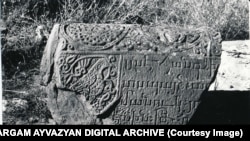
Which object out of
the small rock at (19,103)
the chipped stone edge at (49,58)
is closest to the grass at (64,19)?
the small rock at (19,103)

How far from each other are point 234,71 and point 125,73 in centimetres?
232

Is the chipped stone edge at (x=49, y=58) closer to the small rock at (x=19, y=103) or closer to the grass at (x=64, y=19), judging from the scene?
the grass at (x=64, y=19)

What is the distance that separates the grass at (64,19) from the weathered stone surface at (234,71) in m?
0.83

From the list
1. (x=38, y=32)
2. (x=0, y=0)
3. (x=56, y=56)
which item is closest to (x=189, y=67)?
(x=56, y=56)

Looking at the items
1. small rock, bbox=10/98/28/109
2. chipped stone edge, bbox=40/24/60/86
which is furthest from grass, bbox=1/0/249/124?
chipped stone edge, bbox=40/24/60/86

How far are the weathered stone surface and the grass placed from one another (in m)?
0.83

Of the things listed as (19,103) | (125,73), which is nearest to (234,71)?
(125,73)

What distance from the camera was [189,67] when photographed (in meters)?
3.77

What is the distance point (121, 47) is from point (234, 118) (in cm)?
180

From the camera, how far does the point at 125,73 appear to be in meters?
3.71

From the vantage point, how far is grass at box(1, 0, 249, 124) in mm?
5027

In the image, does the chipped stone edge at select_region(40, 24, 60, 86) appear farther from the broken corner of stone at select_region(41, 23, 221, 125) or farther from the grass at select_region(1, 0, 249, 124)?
the grass at select_region(1, 0, 249, 124)

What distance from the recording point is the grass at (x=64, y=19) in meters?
5.03

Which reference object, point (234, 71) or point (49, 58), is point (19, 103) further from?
point (234, 71)
